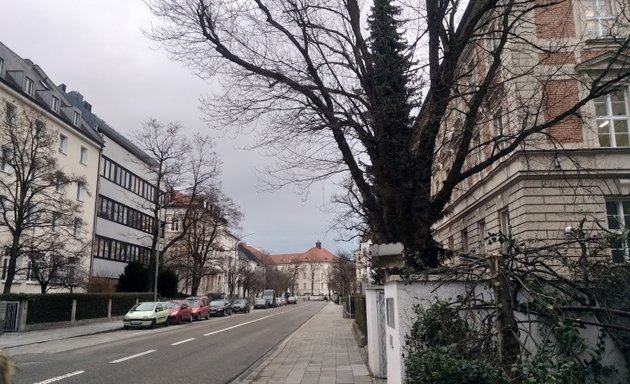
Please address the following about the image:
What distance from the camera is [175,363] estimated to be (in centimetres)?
1384

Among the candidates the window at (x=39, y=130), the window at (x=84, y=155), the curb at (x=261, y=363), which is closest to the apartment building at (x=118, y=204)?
the window at (x=84, y=155)

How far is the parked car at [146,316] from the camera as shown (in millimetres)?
27969

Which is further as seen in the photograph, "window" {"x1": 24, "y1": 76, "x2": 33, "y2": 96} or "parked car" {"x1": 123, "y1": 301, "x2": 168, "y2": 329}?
"window" {"x1": 24, "y1": 76, "x2": 33, "y2": 96}

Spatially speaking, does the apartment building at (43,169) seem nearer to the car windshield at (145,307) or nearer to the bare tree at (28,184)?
the bare tree at (28,184)

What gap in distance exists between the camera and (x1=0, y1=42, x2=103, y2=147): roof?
33.4 meters

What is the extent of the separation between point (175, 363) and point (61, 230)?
2359 centimetres

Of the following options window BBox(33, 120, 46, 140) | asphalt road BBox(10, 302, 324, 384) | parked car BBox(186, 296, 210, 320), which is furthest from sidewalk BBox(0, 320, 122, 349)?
parked car BBox(186, 296, 210, 320)

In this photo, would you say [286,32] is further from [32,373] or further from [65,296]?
[65,296]

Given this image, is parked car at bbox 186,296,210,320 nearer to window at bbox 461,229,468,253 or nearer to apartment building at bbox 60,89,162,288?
apartment building at bbox 60,89,162,288

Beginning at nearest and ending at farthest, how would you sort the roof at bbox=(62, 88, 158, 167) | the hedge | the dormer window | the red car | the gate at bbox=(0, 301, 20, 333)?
the gate at bbox=(0, 301, 20, 333) < the hedge < the red car < the dormer window < the roof at bbox=(62, 88, 158, 167)

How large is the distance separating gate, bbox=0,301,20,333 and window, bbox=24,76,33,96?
59.0ft

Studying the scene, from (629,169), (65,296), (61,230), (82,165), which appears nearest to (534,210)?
(629,169)

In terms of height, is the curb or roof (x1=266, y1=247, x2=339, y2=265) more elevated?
roof (x1=266, y1=247, x2=339, y2=265)

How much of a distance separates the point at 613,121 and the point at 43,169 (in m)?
25.3
